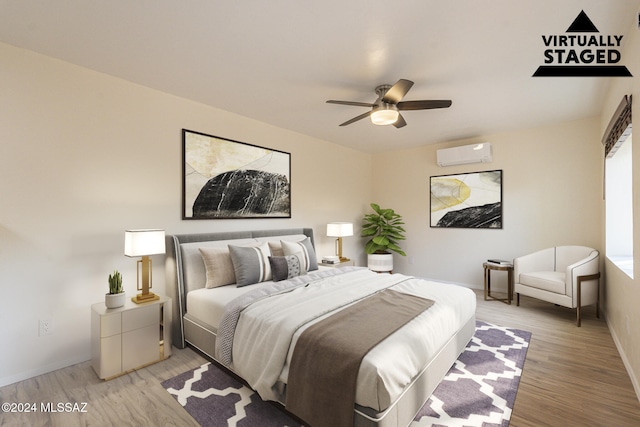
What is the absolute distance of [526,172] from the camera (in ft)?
14.5

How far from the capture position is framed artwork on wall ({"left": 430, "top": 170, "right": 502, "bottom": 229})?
4.68 m

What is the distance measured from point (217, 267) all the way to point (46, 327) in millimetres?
1409

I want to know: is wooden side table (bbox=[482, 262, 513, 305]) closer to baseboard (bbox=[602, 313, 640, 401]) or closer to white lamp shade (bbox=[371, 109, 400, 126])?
baseboard (bbox=[602, 313, 640, 401])

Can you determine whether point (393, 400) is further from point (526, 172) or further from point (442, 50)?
point (526, 172)

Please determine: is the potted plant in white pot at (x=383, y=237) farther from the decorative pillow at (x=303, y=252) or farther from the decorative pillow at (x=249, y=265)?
the decorative pillow at (x=249, y=265)

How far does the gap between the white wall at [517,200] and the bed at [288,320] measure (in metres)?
2.40

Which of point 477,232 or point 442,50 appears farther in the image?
point 477,232

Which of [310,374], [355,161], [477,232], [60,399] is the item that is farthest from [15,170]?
[477,232]

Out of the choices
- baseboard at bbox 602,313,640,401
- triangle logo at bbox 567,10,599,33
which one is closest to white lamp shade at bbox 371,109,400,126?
triangle logo at bbox 567,10,599,33

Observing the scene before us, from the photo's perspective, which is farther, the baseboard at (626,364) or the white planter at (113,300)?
the white planter at (113,300)

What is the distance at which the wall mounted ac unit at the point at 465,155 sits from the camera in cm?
459

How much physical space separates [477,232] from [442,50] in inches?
138

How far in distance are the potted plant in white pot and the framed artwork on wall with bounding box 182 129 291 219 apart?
1.93 meters

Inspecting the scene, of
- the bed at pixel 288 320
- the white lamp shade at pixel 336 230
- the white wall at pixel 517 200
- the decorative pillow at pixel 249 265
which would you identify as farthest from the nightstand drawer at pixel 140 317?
the white wall at pixel 517 200
